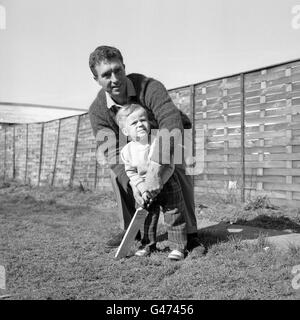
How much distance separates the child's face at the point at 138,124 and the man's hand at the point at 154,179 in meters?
0.32

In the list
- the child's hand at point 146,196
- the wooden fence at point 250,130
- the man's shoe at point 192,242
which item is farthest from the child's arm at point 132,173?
the wooden fence at point 250,130

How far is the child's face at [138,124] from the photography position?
3357 mm

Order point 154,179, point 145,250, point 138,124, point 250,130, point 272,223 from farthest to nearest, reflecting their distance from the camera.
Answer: point 250,130
point 272,223
point 145,250
point 138,124
point 154,179

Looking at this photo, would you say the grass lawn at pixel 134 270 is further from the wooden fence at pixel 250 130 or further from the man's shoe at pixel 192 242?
the wooden fence at pixel 250 130

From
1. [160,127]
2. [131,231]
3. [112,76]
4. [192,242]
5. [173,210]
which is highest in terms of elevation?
[112,76]

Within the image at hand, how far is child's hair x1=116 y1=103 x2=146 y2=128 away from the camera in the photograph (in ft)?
11.1

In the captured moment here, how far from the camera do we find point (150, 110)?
3.54 meters

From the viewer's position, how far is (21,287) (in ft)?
9.02

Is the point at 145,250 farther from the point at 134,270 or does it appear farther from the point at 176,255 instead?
the point at 134,270

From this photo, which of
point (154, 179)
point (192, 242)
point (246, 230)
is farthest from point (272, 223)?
point (154, 179)

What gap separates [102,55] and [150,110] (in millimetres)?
613

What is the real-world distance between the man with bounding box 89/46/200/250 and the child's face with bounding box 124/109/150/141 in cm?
11
